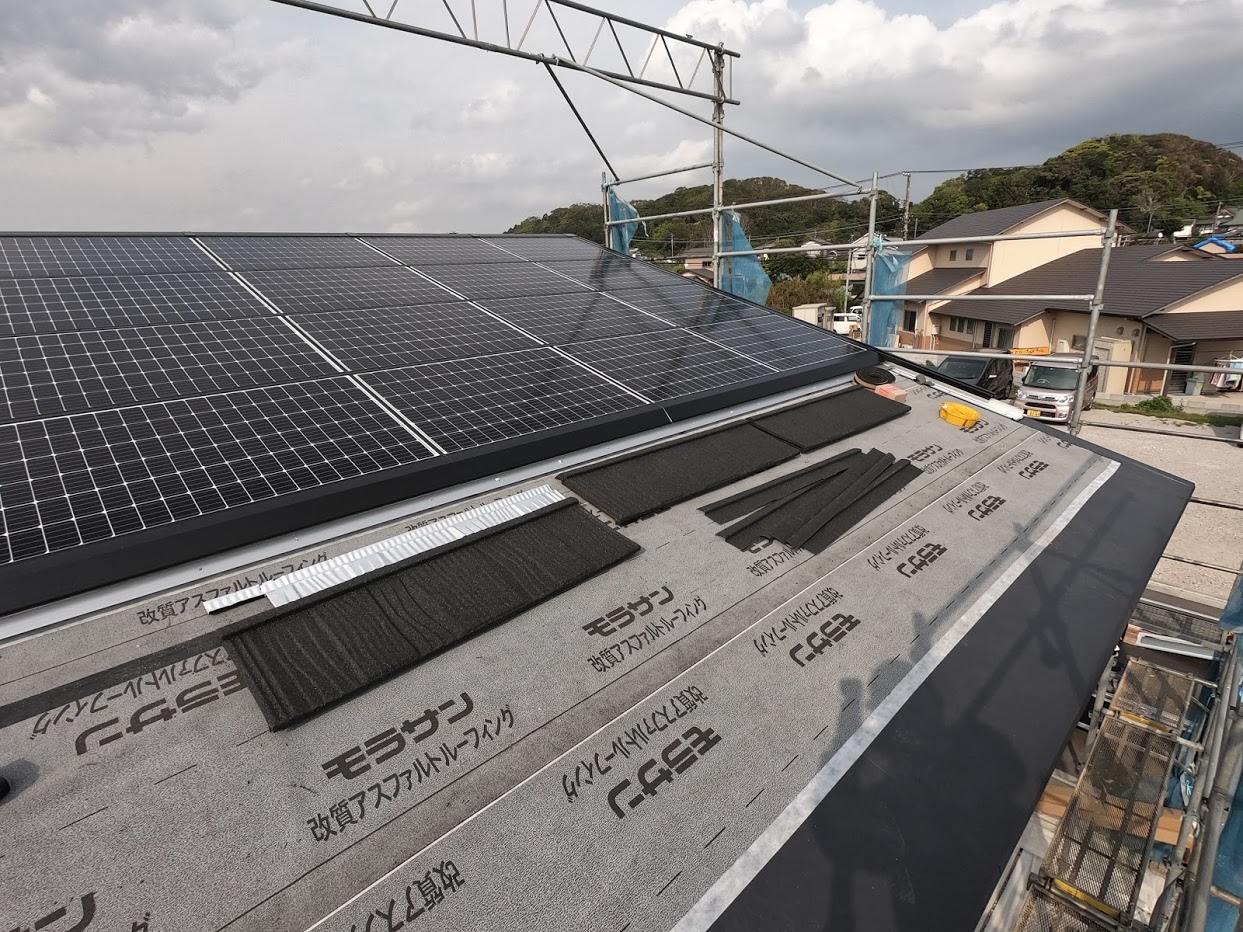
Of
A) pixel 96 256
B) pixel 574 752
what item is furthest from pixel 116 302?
pixel 574 752

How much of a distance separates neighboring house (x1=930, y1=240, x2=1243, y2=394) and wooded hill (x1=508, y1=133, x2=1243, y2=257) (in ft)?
80.8

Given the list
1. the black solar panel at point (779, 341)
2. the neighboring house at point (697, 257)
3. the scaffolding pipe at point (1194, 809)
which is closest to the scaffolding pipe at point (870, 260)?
the black solar panel at point (779, 341)

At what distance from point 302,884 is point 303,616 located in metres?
1.62

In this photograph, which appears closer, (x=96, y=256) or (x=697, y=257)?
(x=96, y=256)

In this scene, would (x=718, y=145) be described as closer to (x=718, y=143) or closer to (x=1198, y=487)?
(x=718, y=143)

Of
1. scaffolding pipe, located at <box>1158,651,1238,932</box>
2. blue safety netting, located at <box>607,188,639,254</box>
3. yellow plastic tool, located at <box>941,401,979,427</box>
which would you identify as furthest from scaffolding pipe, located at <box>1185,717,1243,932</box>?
blue safety netting, located at <box>607,188,639,254</box>

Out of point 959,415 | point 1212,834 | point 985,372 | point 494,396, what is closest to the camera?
point 1212,834

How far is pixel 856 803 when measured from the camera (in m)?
3.17

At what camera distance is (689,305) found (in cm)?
1060

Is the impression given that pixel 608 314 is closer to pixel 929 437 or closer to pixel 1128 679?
pixel 929 437

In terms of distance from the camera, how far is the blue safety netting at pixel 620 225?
1609 cm

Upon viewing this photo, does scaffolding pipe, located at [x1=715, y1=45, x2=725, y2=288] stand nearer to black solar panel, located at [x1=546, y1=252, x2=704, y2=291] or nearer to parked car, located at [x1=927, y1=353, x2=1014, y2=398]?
black solar panel, located at [x1=546, y1=252, x2=704, y2=291]

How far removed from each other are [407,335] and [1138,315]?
32.6 meters

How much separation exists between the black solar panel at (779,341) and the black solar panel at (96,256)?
305 inches
